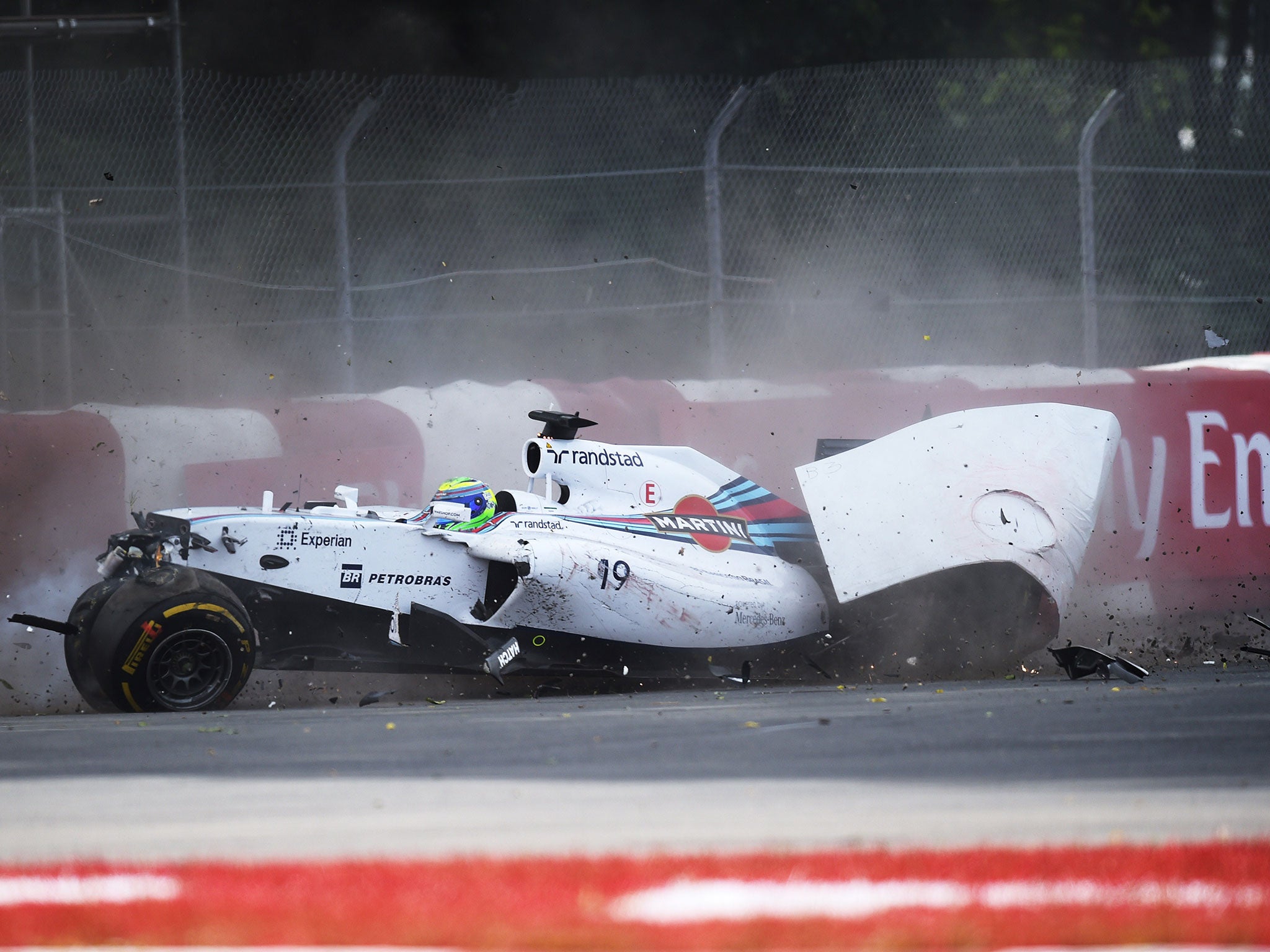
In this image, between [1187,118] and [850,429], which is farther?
[1187,118]

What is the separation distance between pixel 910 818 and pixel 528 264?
6.88 meters

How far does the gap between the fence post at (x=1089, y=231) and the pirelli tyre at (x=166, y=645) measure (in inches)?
247

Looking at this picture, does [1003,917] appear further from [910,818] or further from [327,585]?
[327,585]

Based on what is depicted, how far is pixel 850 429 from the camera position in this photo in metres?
10.2

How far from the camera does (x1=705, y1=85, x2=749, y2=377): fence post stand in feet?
32.2


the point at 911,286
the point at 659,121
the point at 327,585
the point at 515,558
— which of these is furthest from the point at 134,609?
the point at 911,286

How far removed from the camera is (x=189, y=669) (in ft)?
23.8

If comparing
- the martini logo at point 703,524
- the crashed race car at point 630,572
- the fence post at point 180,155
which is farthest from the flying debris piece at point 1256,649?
the fence post at point 180,155

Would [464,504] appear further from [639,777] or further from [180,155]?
[639,777]

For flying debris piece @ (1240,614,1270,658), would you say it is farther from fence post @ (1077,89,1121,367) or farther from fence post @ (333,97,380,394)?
fence post @ (333,97,380,394)

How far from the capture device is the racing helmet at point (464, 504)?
8.03m

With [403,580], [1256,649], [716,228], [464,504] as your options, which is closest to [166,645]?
[403,580]

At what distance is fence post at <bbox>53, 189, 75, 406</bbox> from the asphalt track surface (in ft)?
9.47

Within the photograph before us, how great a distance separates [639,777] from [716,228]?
5793mm
